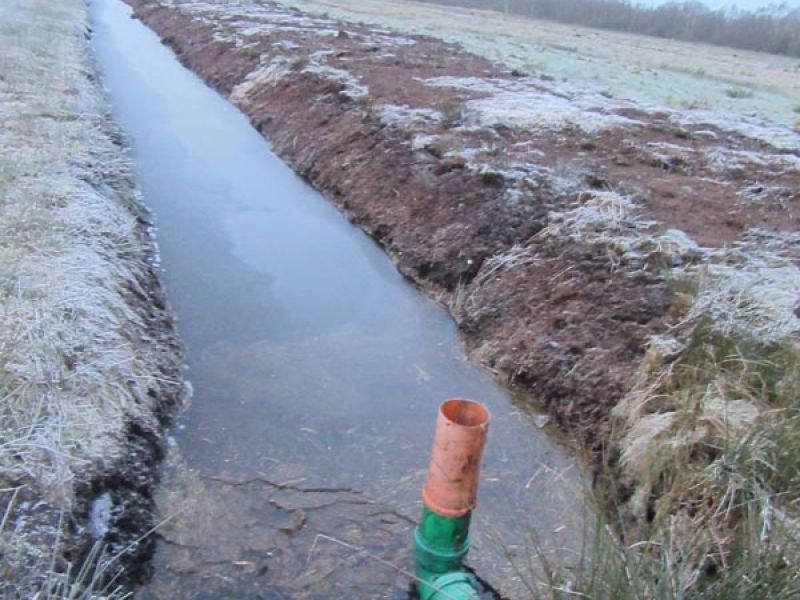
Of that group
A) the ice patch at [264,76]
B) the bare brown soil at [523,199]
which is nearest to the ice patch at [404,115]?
the bare brown soil at [523,199]

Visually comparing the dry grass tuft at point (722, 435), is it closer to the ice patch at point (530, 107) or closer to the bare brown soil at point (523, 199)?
the bare brown soil at point (523, 199)

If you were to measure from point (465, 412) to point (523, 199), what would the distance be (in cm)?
463

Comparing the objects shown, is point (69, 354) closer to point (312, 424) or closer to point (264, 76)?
point (312, 424)

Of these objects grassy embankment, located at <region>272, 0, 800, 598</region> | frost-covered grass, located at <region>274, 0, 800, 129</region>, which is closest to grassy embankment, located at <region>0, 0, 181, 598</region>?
grassy embankment, located at <region>272, 0, 800, 598</region>

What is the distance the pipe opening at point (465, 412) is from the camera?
3.25 meters

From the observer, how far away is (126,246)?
6.60 m

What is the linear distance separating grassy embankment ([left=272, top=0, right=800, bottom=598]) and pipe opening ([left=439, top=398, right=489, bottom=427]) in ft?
1.89

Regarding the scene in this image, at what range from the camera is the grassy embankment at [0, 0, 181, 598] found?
11.1ft

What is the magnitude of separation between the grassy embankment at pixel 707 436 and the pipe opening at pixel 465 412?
0.58 metres

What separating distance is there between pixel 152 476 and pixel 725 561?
120 inches

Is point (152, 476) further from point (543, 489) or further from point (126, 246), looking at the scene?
point (126, 246)

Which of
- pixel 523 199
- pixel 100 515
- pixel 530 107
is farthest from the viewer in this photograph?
pixel 530 107

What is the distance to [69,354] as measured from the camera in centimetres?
443

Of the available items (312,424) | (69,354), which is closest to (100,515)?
(69,354)
